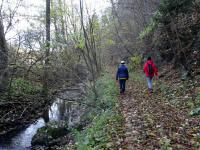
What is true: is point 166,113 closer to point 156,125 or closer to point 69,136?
point 156,125

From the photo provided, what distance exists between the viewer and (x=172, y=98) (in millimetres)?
13203

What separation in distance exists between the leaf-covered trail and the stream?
396cm

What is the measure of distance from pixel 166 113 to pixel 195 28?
837 cm

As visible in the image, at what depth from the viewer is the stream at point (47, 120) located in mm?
13453

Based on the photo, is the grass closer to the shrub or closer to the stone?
the stone

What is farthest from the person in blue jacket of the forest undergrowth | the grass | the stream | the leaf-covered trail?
the grass

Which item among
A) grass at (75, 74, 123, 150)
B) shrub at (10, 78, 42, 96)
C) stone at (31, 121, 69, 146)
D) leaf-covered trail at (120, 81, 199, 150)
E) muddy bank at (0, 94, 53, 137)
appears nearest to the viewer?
leaf-covered trail at (120, 81, 199, 150)

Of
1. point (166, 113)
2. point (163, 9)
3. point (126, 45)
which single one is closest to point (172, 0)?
point (163, 9)

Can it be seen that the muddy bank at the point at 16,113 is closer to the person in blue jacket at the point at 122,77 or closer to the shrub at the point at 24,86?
the shrub at the point at 24,86

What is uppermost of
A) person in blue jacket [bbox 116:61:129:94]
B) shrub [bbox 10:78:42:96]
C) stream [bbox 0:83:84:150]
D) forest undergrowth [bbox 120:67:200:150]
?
A: person in blue jacket [bbox 116:61:129:94]

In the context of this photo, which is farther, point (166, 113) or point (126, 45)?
point (126, 45)

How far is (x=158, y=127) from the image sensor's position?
8898 mm

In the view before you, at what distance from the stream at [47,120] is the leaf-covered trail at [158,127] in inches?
156

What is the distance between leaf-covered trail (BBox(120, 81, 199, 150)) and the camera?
7497mm
